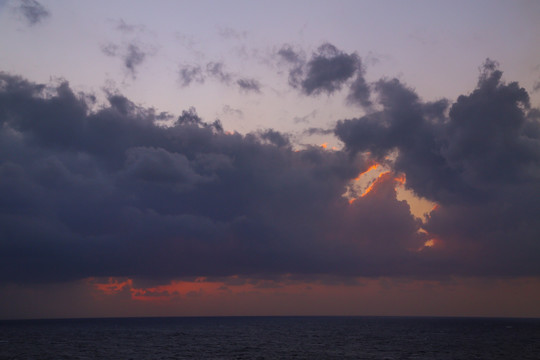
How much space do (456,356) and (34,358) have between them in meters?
104

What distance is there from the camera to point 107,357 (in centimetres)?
10906

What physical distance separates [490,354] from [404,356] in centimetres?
2609

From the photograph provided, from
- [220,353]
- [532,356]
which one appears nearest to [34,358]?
[220,353]

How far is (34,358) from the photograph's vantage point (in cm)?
10775

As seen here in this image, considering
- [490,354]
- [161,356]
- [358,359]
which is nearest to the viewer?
[358,359]

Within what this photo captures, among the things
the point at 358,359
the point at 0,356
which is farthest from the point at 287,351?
the point at 0,356

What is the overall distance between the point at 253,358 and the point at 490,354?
63207 mm

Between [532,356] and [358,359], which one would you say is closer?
[358,359]

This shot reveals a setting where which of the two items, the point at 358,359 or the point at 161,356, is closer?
the point at 358,359

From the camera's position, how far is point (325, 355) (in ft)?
362

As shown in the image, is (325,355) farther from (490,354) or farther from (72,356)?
(72,356)

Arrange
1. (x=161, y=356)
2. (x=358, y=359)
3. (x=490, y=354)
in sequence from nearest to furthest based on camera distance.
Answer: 1. (x=358, y=359)
2. (x=161, y=356)
3. (x=490, y=354)

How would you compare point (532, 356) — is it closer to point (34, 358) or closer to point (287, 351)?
point (287, 351)

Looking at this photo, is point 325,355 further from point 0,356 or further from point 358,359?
point 0,356
